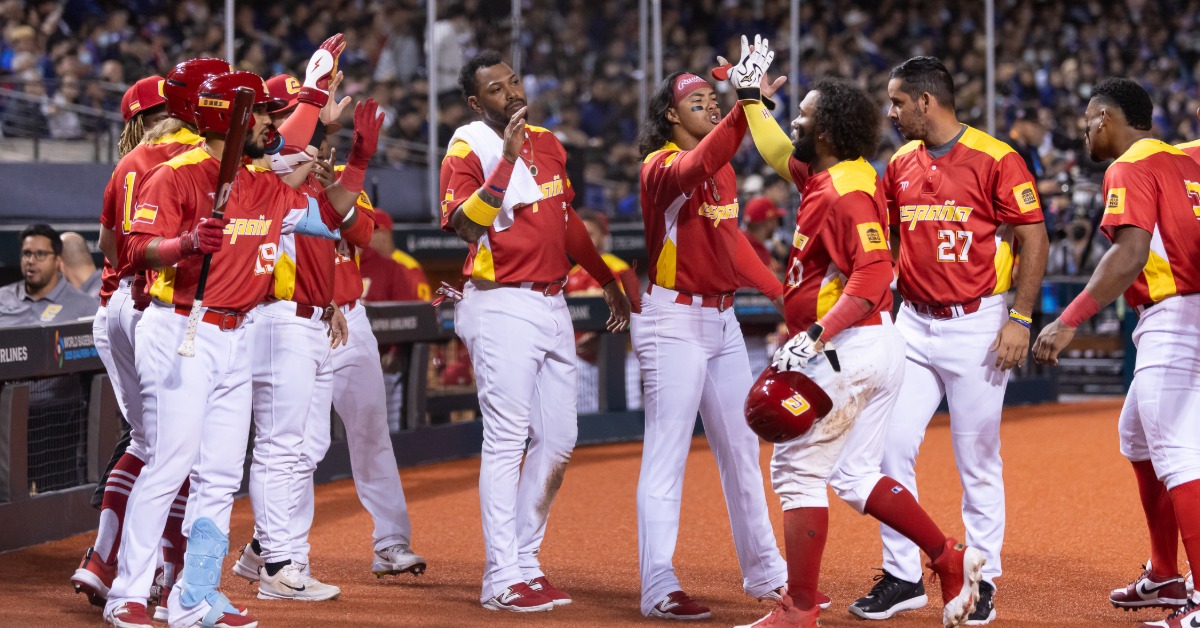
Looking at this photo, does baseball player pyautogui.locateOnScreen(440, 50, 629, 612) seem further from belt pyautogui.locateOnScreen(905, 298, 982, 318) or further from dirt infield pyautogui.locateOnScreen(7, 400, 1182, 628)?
belt pyautogui.locateOnScreen(905, 298, 982, 318)

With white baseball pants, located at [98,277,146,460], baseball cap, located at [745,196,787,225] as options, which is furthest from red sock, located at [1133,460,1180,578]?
baseball cap, located at [745,196,787,225]

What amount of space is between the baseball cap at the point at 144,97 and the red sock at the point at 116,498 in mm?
1455

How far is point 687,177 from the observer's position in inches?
192

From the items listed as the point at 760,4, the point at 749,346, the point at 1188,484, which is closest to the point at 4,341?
the point at 1188,484

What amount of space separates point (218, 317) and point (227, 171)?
541mm

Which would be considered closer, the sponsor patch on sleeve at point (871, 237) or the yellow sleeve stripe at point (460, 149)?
the sponsor patch on sleeve at point (871, 237)

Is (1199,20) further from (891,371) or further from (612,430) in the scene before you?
(891,371)

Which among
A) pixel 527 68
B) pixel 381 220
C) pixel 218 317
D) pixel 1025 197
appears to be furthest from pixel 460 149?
pixel 527 68

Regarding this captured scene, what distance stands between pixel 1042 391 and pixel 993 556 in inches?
344

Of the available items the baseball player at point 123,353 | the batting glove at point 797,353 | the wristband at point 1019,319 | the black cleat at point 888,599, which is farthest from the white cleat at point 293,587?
the wristband at point 1019,319

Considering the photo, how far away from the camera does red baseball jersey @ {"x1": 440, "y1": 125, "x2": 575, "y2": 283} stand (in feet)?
17.2

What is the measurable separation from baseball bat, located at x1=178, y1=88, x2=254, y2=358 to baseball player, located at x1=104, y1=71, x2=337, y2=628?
0.08m

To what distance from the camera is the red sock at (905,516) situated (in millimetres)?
4586

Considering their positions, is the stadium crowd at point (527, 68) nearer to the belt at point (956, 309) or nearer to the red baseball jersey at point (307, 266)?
the belt at point (956, 309)
